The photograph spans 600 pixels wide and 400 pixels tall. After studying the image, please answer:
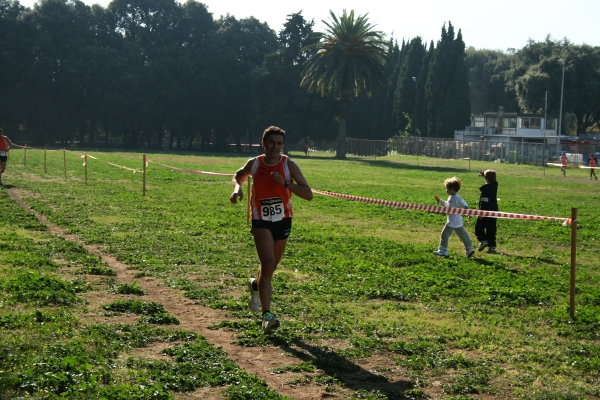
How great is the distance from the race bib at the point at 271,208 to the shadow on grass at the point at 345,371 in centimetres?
120

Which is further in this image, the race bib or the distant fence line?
the distant fence line

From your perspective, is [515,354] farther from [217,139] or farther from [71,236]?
[217,139]

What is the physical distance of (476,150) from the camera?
230 feet

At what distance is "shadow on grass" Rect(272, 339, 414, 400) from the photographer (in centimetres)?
582

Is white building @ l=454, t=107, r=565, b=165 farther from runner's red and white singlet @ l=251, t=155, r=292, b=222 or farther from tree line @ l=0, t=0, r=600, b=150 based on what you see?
runner's red and white singlet @ l=251, t=155, r=292, b=222

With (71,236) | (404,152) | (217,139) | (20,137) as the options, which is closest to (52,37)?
(20,137)

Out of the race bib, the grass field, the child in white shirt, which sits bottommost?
the grass field

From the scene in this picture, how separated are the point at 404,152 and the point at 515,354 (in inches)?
2972

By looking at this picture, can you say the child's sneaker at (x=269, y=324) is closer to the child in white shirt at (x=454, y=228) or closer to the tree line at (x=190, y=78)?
the child in white shirt at (x=454, y=228)

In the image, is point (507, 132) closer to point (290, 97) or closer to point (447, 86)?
point (447, 86)

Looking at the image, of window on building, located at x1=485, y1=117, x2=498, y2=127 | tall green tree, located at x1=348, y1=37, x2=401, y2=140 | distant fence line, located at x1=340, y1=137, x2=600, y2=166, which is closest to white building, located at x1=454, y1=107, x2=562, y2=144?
window on building, located at x1=485, y1=117, x2=498, y2=127

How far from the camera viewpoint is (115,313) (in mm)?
7859

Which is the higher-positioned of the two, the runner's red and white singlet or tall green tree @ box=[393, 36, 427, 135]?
tall green tree @ box=[393, 36, 427, 135]

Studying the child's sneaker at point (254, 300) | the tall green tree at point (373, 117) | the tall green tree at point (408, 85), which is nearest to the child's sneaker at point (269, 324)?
the child's sneaker at point (254, 300)
